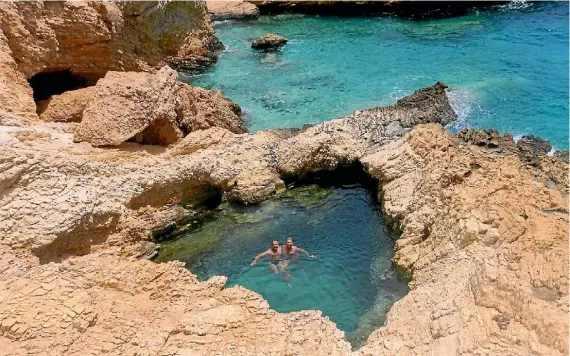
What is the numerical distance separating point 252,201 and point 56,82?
6.39m

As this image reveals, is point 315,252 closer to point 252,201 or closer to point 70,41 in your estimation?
point 252,201

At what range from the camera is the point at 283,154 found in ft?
39.5

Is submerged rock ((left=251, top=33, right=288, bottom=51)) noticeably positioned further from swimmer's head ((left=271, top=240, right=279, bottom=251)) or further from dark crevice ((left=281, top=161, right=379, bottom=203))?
swimmer's head ((left=271, top=240, right=279, bottom=251))

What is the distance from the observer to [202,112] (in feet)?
41.7

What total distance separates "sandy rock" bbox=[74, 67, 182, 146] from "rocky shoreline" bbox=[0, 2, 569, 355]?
0.04m

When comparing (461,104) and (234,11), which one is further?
(234,11)

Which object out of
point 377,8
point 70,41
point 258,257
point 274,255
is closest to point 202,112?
point 70,41

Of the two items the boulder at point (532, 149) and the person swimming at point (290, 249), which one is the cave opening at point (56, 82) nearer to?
the person swimming at point (290, 249)

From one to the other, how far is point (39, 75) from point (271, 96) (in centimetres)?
770

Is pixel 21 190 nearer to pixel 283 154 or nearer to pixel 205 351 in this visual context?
pixel 205 351

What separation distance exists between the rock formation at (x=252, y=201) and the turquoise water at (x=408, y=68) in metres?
4.30

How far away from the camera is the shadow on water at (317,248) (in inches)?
347

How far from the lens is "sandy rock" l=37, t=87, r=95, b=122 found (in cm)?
1148

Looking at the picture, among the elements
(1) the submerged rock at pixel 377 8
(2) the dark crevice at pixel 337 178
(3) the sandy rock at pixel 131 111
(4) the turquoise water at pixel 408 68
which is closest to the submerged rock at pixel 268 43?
(4) the turquoise water at pixel 408 68
